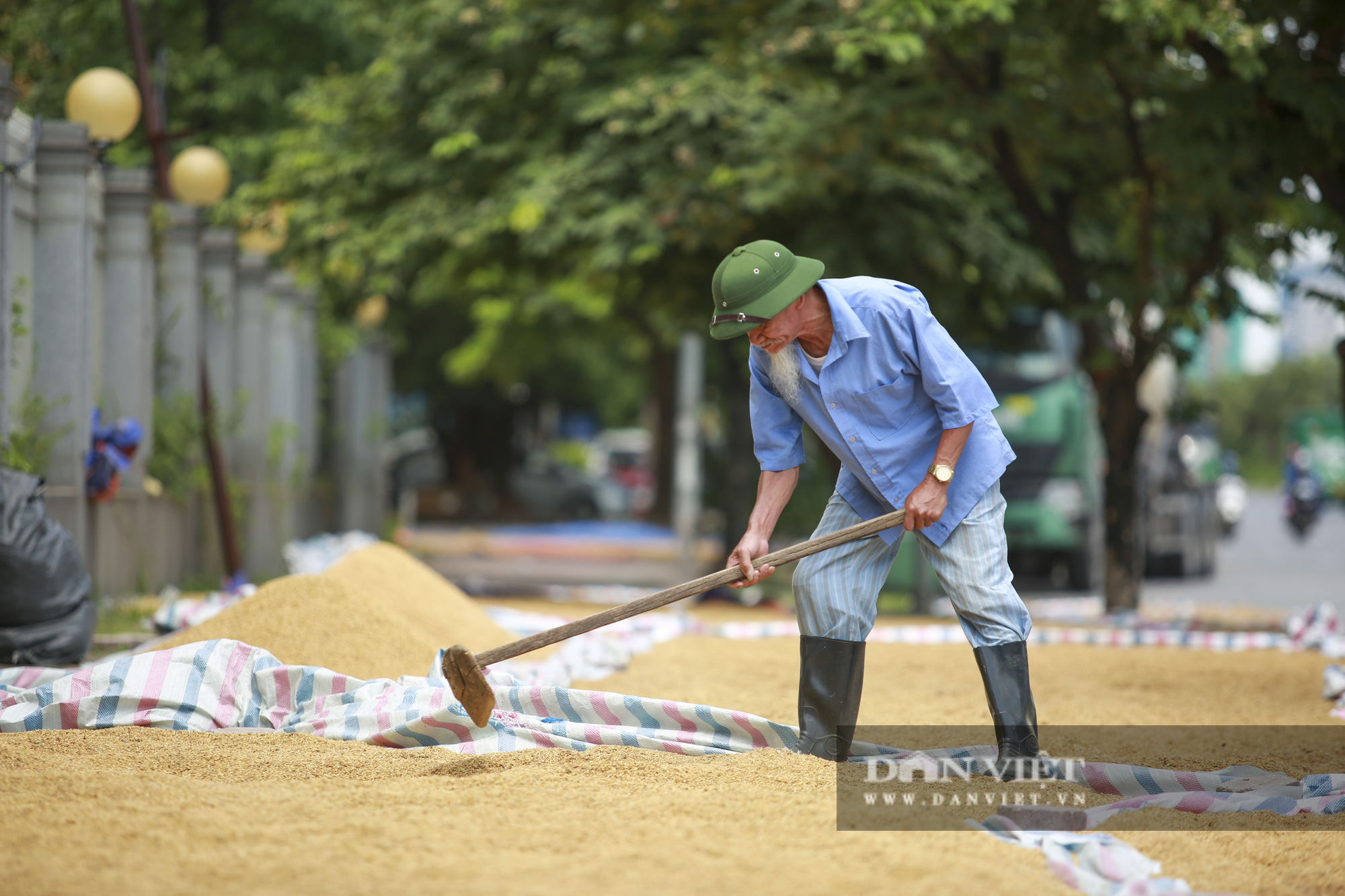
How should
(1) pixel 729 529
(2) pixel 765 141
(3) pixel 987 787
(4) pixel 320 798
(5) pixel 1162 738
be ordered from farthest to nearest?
(1) pixel 729 529, (2) pixel 765 141, (5) pixel 1162 738, (3) pixel 987 787, (4) pixel 320 798

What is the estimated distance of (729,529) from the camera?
14219 mm

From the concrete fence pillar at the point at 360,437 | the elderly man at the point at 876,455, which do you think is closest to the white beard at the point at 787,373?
the elderly man at the point at 876,455

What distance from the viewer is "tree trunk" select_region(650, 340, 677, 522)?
23312 millimetres

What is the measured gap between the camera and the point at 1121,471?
10555 millimetres

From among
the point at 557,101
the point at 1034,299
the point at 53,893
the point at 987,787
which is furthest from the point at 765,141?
the point at 53,893

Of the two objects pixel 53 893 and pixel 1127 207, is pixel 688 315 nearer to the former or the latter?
pixel 1127 207

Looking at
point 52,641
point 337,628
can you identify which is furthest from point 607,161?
point 52,641

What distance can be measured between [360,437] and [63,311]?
8.31 meters

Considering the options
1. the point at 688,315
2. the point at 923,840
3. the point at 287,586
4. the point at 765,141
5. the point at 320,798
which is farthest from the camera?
the point at 688,315

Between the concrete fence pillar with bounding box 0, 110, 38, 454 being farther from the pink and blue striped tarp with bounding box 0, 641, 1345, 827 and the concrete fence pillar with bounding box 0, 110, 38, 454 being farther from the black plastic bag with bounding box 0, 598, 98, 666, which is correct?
the pink and blue striped tarp with bounding box 0, 641, 1345, 827

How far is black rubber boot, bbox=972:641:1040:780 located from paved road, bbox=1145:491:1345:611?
31.6 ft

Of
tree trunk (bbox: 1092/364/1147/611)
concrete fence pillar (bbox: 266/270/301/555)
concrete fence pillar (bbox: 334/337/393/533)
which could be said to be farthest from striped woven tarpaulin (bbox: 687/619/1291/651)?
concrete fence pillar (bbox: 334/337/393/533)

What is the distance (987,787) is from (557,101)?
905 cm

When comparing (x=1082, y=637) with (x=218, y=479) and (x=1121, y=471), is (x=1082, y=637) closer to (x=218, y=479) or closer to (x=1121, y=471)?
(x=1121, y=471)
